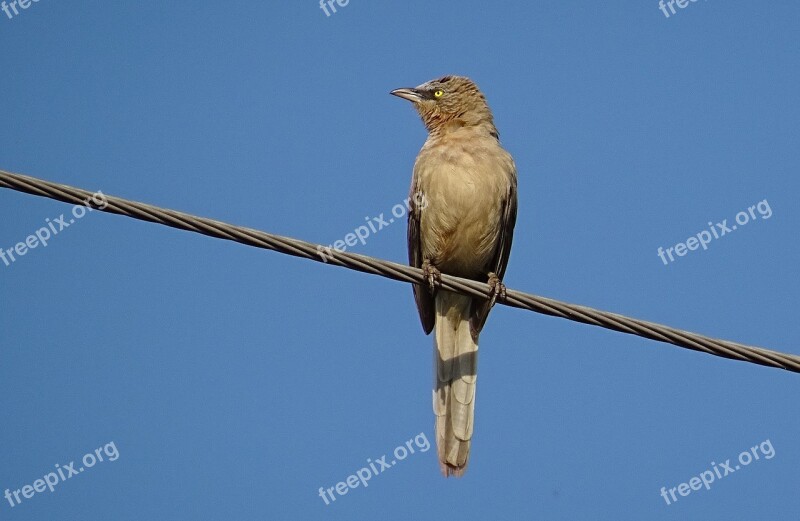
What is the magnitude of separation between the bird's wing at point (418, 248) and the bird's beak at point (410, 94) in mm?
919

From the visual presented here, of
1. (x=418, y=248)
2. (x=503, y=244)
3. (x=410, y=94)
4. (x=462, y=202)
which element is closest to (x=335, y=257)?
(x=462, y=202)

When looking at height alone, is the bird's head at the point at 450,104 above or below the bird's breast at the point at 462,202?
above

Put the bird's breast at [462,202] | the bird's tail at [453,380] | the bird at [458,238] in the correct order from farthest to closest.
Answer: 1. the bird's breast at [462,202]
2. the bird at [458,238]
3. the bird's tail at [453,380]

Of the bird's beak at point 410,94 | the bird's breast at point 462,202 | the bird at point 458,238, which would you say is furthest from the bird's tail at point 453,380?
the bird's beak at point 410,94

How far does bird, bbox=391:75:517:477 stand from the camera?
24.4 ft

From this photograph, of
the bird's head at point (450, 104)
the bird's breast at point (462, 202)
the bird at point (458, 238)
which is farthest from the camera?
the bird's head at point (450, 104)

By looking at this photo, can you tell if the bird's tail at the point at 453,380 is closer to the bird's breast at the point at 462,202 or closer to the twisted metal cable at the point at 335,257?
the bird's breast at the point at 462,202

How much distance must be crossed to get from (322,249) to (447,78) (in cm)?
403

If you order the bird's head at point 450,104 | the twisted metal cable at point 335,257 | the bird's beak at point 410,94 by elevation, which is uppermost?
the bird's beak at point 410,94

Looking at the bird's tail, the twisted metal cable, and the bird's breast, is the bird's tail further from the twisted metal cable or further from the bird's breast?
the twisted metal cable

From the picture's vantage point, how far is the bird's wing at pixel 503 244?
25.3 feet

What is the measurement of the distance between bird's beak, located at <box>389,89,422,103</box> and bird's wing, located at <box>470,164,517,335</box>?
1.19m

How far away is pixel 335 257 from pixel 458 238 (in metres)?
2.79

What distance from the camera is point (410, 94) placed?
8594 millimetres
